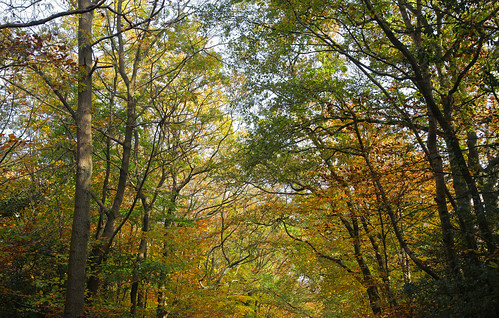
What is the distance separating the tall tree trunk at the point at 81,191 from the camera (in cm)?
631

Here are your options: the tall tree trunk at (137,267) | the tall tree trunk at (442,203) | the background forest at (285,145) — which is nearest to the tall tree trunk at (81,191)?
the background forest at (285,145)

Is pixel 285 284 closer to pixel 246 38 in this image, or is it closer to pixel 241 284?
pixel 241 284

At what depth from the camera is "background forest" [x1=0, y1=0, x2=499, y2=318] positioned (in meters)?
5.44

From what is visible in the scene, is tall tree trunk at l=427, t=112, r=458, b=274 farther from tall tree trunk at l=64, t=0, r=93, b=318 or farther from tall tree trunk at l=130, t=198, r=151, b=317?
tall tree trunk at l=130, t=198, r=151, b=317

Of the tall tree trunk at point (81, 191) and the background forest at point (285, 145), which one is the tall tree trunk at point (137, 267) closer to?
the background forest at point (285, 145)

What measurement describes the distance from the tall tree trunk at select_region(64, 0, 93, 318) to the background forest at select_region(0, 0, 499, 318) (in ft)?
0.09

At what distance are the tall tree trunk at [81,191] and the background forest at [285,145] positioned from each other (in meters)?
0.03

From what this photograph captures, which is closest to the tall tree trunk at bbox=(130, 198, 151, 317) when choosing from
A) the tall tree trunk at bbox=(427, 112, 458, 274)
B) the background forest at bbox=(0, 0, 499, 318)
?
the background forest at bbox=(0, 0, 499, 318)

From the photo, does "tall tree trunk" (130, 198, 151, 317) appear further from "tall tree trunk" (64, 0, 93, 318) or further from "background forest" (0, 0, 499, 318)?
"tall tree trunk" (64, 0, 93, 318)

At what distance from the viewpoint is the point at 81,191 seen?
22.1 feet

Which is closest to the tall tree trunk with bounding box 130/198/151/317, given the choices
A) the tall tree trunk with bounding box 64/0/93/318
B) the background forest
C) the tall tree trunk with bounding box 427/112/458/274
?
the background forest

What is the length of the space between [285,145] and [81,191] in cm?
417

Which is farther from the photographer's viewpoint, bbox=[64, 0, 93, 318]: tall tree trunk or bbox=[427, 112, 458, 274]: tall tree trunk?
bbox=[64, 0, 93, 318]: tall tree trunk

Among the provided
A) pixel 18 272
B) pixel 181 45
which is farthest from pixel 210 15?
pixel 18 272
